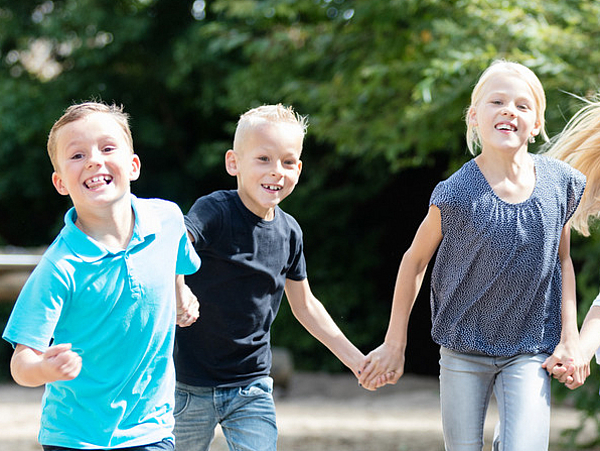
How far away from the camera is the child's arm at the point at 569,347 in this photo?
9.21 feet

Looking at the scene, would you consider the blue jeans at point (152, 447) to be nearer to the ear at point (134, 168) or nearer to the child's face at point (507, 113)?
the ear at point (134, 168)

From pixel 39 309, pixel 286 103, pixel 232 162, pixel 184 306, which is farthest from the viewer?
pixel 286 103

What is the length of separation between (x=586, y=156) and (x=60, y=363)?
7.02 feet

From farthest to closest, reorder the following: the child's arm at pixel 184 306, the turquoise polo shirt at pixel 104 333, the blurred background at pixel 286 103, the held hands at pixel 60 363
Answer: the blurred background at pixel 286 103, the child's arm at pixel 184 306, the turquoise polo shirt at pixel 104 333, the held hands at pixel 60 363

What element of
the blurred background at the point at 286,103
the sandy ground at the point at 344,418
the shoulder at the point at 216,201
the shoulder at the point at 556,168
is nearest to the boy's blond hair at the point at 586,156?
the shoulder at the point at 556,168

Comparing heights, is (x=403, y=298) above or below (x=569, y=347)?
above

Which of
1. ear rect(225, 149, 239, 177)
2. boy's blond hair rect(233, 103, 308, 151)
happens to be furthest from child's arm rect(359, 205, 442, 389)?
ear rect(225, 149, 239, 177)

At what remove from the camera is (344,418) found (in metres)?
7.92

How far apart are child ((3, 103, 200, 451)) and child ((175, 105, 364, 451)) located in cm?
46

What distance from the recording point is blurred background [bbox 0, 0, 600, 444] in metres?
7.37

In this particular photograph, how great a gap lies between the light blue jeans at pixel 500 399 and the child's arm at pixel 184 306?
2.99 ft

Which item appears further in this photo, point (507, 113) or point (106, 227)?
point (507, 113)

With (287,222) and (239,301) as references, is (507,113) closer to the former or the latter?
(287,222)

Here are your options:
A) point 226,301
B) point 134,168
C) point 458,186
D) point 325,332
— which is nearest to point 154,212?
point 134,168
